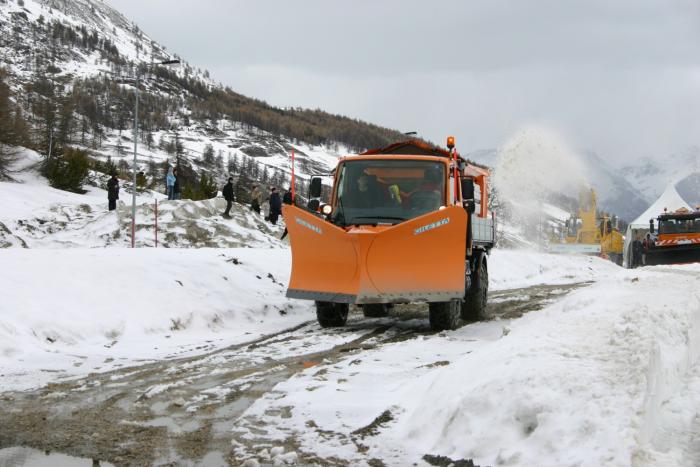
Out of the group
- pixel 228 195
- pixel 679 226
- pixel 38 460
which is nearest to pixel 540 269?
pixel 679 226

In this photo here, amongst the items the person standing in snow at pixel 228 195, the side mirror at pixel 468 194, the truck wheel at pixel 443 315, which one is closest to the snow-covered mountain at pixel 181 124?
the person standing in snow at pixel 228 195

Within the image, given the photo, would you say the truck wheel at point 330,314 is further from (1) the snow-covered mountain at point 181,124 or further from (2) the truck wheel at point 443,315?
(1) the snow-covered mountain at point 181,124

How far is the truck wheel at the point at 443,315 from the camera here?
1045 centimetres

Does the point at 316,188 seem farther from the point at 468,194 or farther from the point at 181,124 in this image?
the point at 181,124

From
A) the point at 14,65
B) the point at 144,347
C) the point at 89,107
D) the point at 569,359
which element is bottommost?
the point at 144,347

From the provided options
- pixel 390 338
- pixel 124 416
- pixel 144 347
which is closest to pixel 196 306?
pixel 144 347

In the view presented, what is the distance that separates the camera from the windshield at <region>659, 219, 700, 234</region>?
89.2 ft

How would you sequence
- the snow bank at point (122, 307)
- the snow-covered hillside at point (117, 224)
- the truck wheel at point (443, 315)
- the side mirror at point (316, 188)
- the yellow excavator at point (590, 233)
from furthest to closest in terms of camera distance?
1. the yellow excavator at point (590, 233)
2. the snow-covered hillside at point (117, 224)
3. the side mirror at point (316, 188)
4. the truck wheel at point (443, 315)
5. the snow bank at point (122, 307)

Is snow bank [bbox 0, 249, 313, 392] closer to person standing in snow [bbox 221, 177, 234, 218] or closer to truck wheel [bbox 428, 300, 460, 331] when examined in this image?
truck wheel [bbox 428, 300, 460, 331]

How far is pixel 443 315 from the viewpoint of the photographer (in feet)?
34.5

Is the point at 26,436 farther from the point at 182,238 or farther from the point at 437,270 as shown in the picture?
the point at 182,238

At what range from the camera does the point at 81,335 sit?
9.49m

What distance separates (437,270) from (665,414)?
17.9 ft

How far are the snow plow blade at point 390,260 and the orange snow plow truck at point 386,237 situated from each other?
14mm
